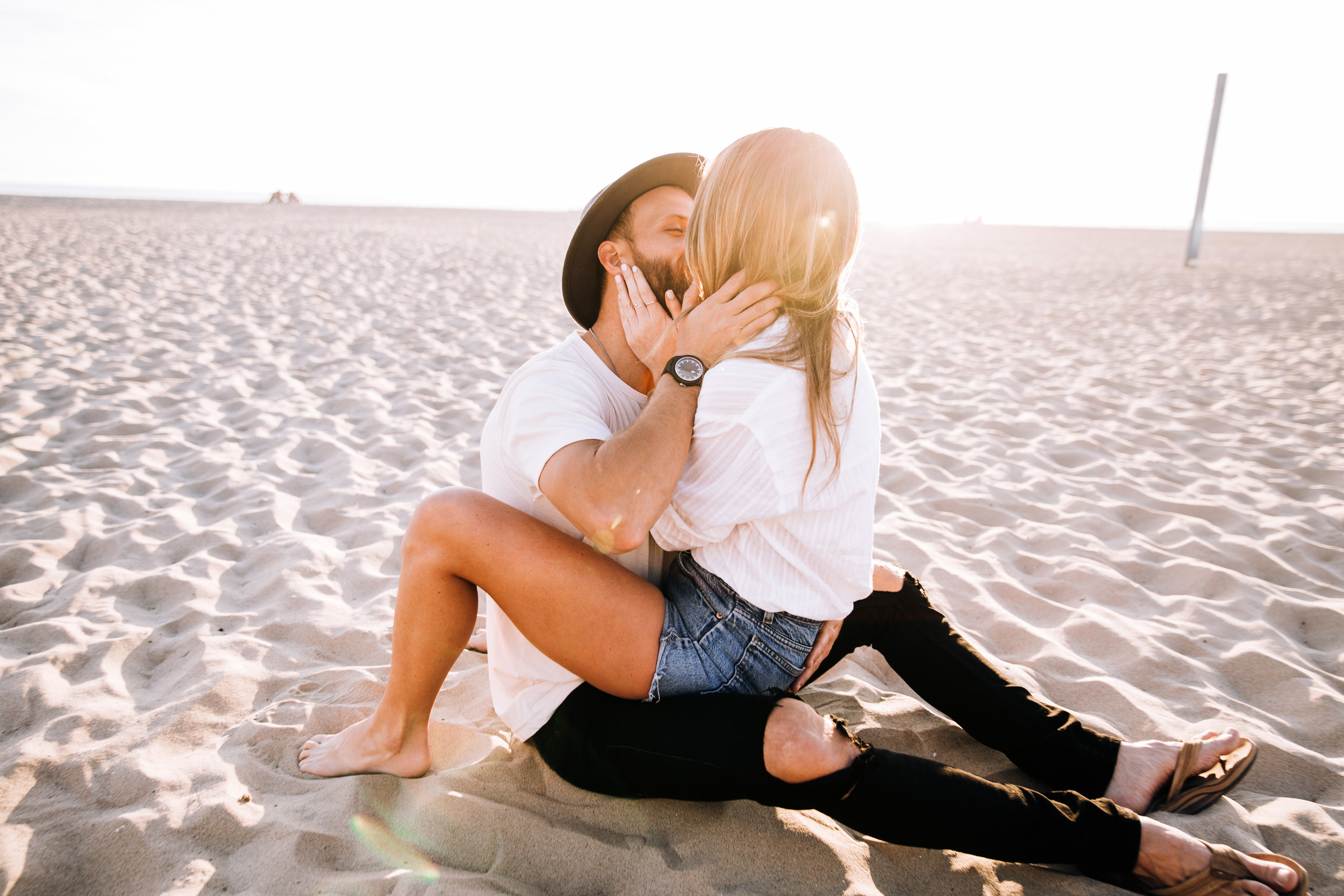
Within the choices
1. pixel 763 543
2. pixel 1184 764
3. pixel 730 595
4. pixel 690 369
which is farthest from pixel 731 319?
pixel 1184 764

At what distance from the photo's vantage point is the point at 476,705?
2148mm

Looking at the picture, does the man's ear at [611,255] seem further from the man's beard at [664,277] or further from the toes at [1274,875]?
the toes at [1274,875]

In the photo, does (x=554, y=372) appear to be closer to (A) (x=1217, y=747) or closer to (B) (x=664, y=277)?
(B) (x=664, y=277)

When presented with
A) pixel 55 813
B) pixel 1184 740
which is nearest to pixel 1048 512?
pixel 1184 740

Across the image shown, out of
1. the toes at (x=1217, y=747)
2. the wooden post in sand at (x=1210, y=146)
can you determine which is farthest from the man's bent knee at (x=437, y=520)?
the wooden post in sand at (x=1210, y=146)

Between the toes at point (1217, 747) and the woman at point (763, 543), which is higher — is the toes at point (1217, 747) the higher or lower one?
the lower one

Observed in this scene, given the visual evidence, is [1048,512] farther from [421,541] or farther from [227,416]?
[227,416]

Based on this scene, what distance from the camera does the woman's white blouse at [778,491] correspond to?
4.88 ft

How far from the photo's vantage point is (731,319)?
1.62 meters

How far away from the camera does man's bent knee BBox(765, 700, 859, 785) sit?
145 cm

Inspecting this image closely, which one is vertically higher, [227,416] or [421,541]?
[421,541]

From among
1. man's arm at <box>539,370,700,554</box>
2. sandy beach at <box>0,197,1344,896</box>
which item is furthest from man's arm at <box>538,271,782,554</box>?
sandy beach at <box>0,197,1344,896</box>

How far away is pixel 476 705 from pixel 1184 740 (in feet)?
6.49

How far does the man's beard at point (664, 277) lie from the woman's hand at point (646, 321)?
24 mm
